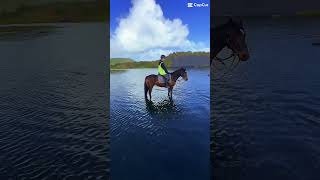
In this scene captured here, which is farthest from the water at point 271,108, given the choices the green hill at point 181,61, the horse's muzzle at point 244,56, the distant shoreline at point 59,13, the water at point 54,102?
the distant shoreline at point 59,13

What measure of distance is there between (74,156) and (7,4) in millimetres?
1466

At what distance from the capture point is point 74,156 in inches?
136

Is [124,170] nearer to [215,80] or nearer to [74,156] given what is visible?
[74,156]

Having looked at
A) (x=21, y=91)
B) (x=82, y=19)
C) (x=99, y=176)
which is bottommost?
(x=99, y=176)

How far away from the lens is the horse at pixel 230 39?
2988 mm

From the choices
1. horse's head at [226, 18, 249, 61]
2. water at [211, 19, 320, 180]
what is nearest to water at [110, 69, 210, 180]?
water at [211, 19, 320, 180]

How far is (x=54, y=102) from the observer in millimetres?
3689

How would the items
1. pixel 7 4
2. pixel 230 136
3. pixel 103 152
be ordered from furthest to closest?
pixel 7 4 < pixel 103 152 < pixel 230 136

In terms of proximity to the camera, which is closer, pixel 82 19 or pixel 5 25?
pixel 82 19

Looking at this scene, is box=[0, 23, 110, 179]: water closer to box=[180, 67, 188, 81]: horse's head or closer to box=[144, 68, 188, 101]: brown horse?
box=[144, 68, 188, 101]: brown horse

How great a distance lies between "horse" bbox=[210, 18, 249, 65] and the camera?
118 inches

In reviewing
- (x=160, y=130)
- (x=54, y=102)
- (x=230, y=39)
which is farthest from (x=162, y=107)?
(x=54, y=102)

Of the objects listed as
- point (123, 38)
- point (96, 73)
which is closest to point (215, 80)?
point (123, 38)

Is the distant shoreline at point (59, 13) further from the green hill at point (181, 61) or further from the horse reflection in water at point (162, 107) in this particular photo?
the horse reflection in water at point (162, 107)
